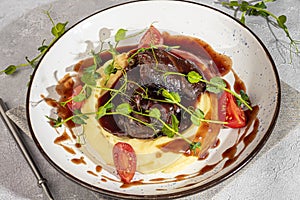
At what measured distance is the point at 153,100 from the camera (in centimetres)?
209

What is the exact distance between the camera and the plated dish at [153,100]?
204 centimetres

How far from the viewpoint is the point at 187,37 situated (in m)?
2.52

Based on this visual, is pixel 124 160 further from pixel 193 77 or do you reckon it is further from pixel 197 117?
pixel 193 77

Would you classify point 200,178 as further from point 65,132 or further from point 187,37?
point 187,37

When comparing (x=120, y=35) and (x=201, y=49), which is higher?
(x=120, y=35)

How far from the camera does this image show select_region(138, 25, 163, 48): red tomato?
2475 mm

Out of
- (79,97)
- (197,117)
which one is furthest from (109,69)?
(197,117)

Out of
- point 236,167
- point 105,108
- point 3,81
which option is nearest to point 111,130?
point 105,108

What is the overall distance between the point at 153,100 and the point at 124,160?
10.9 inches

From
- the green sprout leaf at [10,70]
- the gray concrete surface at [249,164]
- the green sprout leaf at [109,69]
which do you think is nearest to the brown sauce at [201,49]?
the gray concrete surface at [249,164]

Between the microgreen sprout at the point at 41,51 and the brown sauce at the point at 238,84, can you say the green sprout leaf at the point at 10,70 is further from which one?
the brown sauce at the point at 238,84

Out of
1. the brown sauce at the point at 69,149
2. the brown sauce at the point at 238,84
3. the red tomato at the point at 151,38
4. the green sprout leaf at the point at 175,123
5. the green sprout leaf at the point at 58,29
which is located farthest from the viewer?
the green sprout leaf at the point at 58,29

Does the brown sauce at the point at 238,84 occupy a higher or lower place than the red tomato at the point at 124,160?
lower

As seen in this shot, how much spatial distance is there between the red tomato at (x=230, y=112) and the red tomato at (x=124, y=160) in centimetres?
44
